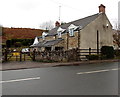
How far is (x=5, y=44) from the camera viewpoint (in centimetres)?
4338

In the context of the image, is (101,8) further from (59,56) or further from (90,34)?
(59,56)

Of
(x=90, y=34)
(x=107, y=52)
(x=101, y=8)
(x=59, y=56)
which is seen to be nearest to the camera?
(x=59, y=56)

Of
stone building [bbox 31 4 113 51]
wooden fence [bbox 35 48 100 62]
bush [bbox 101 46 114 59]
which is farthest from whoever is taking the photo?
stone building [bbox 31 4 113 51]

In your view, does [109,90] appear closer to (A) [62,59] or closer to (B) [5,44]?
(A) [62,59]

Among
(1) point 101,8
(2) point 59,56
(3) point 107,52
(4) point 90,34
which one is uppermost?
(1) point 101,8

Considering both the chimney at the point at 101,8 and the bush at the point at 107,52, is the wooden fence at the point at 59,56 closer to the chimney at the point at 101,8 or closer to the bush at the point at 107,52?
the bush at the point at 107,52

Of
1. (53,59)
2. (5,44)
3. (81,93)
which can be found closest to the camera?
(81,93)

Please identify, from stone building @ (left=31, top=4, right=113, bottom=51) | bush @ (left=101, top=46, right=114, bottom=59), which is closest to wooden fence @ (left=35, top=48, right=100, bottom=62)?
bush @ (left=101, top=46, right=114, bottom=59)

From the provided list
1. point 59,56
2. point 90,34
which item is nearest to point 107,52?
point 90,34

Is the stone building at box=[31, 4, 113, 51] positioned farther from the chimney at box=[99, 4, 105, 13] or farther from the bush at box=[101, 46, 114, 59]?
the bush at box=[101, 46, 114, 59]

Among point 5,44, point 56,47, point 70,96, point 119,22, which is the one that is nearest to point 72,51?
point 56,47

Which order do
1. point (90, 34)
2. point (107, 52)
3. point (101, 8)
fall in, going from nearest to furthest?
point (107, 52) < point (90, 34) < point (101, 8)

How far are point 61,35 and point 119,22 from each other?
17.9 m

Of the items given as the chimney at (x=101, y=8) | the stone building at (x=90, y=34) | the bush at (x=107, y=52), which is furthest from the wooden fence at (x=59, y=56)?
the chimney at (x=101, y=8)
